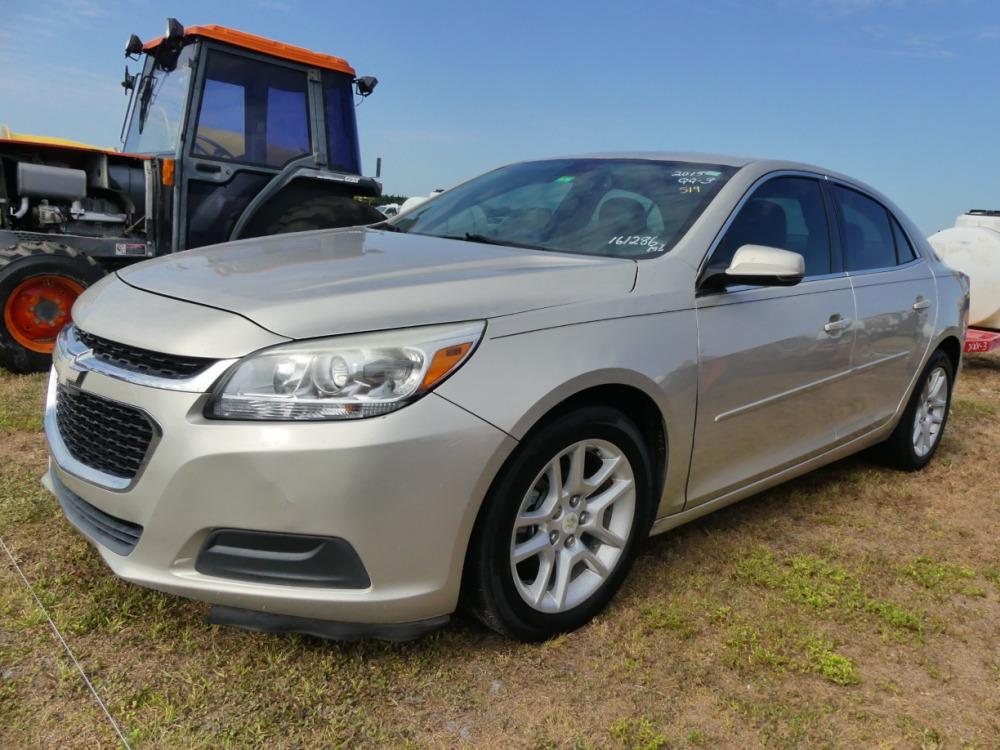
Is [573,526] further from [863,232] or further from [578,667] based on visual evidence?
[863,232]

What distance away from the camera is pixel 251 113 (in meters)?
6.29

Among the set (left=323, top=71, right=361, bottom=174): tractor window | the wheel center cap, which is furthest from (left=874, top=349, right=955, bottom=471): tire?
(left=323, top=71, right=361, bottom=174): tractor window

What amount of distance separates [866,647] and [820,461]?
1120 millimetres

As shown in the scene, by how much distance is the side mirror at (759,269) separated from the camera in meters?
2.69

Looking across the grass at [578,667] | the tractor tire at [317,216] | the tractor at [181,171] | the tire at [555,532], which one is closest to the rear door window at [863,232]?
the grass at [578,667]

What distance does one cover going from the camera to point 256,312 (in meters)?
2.03

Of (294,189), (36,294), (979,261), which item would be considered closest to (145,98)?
(294,189)

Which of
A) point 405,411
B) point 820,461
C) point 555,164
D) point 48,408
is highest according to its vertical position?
point 555,164

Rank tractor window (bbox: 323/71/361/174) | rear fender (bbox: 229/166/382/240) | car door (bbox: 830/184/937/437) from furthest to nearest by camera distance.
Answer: tractor window (bbox: 323/71/361/174)
rear fender (bbox: 229/166/382/240)
car door (bbox: 830/184/937/437)

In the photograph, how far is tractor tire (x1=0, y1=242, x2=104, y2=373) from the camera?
534 centimetres

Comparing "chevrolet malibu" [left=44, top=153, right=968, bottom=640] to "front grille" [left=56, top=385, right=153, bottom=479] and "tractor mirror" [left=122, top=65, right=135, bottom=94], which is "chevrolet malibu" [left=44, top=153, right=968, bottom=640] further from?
"tractor mirror" [left=122, top=65, right=135, bottom=94]

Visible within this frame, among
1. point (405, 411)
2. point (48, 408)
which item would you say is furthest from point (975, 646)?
point (48, 408)

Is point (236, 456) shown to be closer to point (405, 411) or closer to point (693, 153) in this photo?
point (405, 411)

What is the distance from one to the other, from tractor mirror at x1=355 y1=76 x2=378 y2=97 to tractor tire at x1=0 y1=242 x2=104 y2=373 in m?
2.70
